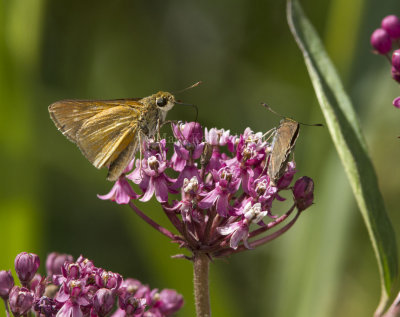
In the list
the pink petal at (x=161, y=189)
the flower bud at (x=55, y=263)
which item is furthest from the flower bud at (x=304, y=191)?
the flower bud at (x=55, y=263)

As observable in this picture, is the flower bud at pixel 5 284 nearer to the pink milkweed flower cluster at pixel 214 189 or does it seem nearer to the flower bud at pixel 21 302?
the flower bud at pixel 21 302

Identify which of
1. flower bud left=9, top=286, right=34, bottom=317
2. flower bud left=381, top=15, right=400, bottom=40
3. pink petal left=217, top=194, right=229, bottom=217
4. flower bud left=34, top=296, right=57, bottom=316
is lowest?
flower bud left=34, top=296, right=57, bottom=316

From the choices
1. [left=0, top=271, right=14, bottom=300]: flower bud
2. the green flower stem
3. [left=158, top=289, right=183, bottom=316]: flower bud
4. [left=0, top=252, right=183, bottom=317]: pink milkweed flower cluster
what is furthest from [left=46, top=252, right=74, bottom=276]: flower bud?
the green flower stem

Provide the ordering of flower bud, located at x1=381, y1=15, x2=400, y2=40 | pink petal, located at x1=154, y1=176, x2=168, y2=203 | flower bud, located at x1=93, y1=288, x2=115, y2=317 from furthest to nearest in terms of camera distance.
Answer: flower bud, located at x1=381, y1=15, x2=400, y2=40
pink petal, located at x1=154, y1=176, x2=168, y2=203
flower bud, located at x1=93, y1=288, x2=115, y2=317

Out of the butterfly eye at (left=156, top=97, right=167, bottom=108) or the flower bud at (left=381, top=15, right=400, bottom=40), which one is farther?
the butterfly eye at (left=156, top=97, right=167, bottom=108)

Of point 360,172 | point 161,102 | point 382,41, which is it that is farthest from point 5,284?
point 382,41

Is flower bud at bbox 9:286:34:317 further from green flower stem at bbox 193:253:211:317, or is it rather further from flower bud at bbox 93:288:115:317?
green flower stem at bbox 193:253:211:317

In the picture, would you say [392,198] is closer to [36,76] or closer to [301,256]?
[301,256]
